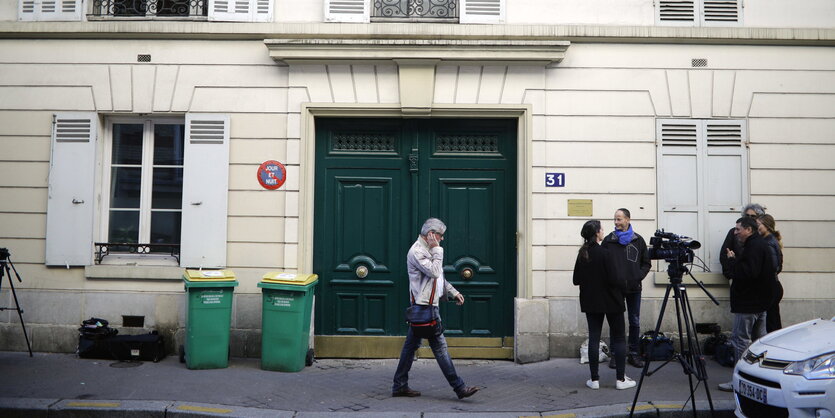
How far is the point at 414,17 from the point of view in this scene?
849 centimetres

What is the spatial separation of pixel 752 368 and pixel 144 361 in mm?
6402

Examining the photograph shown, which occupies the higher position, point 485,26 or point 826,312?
point 485,26

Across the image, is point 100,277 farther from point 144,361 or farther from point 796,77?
point 796,77

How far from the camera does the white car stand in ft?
16.3

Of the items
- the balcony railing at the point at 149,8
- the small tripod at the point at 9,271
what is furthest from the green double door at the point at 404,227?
the small tripod at the point at 9,271

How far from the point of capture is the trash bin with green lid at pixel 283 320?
296 inches

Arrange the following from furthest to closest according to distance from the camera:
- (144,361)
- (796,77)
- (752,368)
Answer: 1. (796,77)
2. (144,361)
3. (752,368)

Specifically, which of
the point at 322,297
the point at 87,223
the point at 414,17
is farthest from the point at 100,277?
the point at 414,17

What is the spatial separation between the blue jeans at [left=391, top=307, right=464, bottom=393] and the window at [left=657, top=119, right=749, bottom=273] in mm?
3593

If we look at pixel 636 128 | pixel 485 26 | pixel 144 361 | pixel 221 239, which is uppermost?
pixel 485 26

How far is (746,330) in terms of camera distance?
6938 millimetres

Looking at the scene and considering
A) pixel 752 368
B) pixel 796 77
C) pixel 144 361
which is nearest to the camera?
pixel 752 368

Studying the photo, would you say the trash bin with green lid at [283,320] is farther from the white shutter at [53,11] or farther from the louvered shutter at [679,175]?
the louvered shutter at [679,175]

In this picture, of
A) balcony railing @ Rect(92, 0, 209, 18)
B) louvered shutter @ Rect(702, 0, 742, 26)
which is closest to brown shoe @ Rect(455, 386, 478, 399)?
louvered shutter @ Rect(702, 0, 742, 26)
